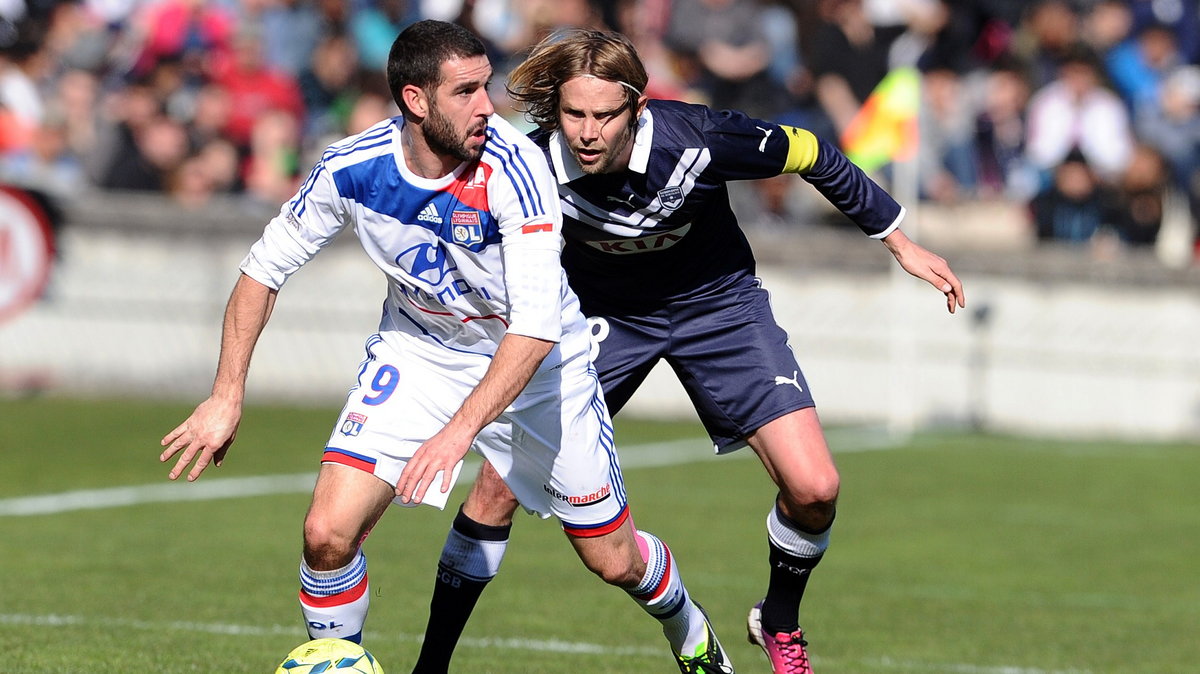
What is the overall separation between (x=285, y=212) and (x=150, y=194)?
1297cm

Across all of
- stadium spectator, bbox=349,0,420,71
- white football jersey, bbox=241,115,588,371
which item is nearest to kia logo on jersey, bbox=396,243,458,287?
white football jersey, bbox=241,115,588,371

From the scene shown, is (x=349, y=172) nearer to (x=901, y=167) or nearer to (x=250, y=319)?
(x=250, y=319)

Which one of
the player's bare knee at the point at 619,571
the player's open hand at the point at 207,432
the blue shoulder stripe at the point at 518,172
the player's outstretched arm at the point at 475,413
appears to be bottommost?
the player's bare knee at the point at 619,571

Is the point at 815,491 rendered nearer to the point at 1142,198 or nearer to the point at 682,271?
the point at 682,271

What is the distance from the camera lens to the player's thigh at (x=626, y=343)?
7.26m

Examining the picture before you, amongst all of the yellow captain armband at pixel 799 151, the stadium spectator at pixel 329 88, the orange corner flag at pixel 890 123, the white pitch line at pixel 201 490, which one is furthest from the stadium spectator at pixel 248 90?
the yellow captain armband at pixel 799 151

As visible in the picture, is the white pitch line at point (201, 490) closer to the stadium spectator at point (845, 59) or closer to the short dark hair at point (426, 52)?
the stadium spectator at point (845, 59)

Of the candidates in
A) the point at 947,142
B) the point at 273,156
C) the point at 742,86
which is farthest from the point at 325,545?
the point at 947,142

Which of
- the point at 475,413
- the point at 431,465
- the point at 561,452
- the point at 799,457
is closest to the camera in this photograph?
the point at 431,465

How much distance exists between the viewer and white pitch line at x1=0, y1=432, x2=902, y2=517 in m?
11.6

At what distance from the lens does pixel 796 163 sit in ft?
22.2

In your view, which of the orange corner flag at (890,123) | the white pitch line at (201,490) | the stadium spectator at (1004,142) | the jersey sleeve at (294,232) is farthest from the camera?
the stadium spectator at (1004,142)

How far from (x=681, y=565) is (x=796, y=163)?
391 cm

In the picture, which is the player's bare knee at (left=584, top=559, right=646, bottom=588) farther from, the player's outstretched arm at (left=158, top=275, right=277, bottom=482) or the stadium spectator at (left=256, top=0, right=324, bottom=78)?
the stadium spectator at (left=256, top=0, right=324, bottom=78)
